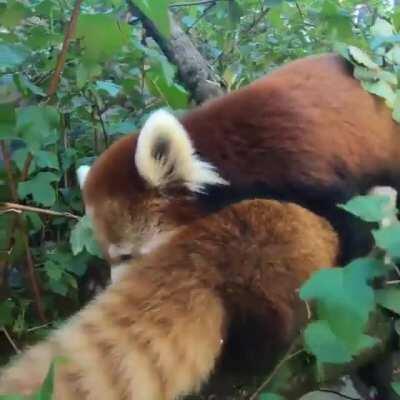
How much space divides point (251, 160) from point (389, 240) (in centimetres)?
83

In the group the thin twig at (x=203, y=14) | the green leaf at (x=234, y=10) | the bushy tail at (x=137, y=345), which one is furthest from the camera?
the thin twig at (x=203, y=14)

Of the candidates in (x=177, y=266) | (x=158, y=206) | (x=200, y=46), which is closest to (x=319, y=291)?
(x=177, y=266)

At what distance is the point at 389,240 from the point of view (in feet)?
3.93

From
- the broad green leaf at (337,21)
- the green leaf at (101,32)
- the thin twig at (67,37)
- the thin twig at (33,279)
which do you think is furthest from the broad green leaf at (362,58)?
the thin twig at (33,279)

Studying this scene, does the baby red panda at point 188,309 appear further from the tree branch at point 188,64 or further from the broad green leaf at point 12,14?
the tree branch at point 188,64

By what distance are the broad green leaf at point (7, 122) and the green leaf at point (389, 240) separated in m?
0.87

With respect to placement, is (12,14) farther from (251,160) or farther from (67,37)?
(251,160)

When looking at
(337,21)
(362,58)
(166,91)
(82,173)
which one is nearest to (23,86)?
(82,173)

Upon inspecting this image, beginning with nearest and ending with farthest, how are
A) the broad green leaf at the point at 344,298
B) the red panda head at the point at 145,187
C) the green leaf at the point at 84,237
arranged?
the broad green leaf at the point at 344,298 → the red panda head at the point at 145,187 → the green leaf at the point at 84,237

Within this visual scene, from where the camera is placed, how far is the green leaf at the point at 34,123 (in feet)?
5.79

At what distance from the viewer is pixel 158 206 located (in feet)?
6.66

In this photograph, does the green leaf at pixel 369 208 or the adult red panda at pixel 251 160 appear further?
the adult red panda at pixel 251 160

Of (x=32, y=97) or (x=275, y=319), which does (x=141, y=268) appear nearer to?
(x=275, y=319)

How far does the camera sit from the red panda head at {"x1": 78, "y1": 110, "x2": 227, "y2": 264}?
1917mm
